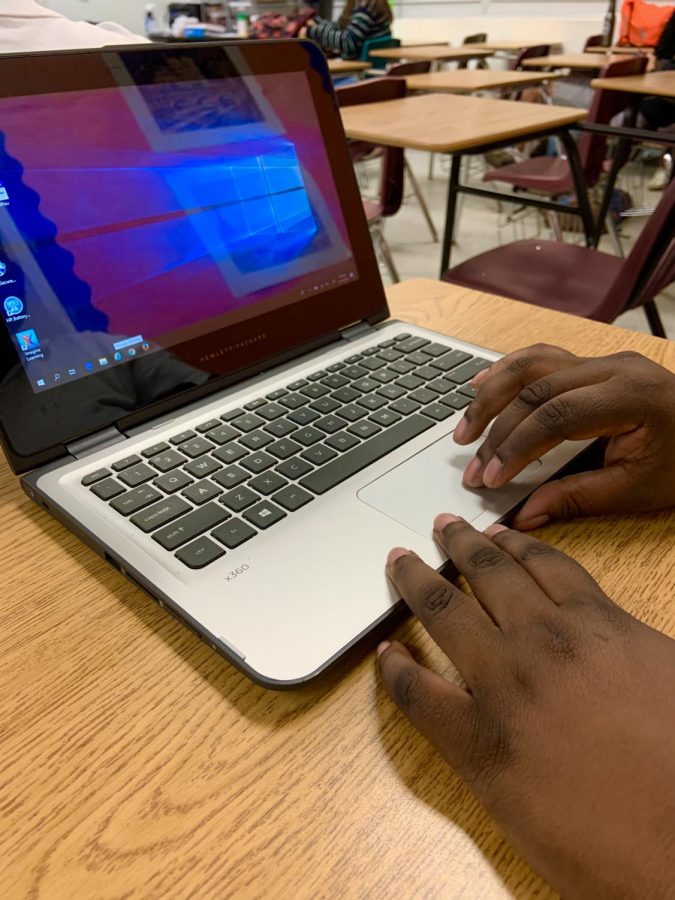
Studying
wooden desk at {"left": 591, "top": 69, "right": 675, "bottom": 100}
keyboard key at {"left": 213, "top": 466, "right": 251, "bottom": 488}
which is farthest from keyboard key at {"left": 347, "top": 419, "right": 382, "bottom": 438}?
wooden desk at {"left": 591, "top": 69, "right": 675, "bottom": 100}

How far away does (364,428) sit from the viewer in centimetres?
51

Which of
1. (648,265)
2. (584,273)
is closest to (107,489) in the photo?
(648,265)

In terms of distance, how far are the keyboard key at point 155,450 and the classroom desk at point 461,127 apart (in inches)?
44.3

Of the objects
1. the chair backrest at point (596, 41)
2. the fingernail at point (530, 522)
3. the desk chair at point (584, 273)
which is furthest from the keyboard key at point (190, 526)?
the chair backrest at point (596, 41)

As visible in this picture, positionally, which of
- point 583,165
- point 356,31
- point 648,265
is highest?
point 356,31

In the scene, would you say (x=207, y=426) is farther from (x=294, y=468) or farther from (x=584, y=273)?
(x=584, y=273)

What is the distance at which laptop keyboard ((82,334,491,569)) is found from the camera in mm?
409

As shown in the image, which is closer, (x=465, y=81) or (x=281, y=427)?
(x=281, y=427)

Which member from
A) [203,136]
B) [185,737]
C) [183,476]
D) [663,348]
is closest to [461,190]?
[663,348]

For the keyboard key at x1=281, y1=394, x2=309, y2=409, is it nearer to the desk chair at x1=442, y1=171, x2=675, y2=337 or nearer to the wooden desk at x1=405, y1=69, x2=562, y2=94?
the desk chair at x1=442, y1=171, x2=675, y2=337

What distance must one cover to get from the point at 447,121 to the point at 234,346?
1.33 metres

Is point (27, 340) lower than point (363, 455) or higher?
higher

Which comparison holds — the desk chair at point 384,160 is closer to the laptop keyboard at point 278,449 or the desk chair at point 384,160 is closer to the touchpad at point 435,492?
the laptop keyboard at point 278,449

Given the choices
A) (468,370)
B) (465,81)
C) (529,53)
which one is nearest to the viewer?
(468,370)
